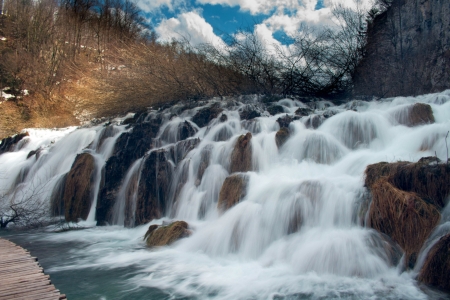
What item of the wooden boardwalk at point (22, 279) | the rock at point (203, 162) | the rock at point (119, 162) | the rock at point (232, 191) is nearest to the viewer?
the wooden boardwalk at point (22, 279)

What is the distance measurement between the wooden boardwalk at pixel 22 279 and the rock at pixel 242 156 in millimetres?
5325

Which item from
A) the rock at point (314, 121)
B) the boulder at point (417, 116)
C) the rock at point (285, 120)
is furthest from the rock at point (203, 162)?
the boulder at point (417, 116)

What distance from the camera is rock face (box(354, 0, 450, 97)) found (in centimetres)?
1348

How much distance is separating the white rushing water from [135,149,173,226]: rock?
247 millimetres

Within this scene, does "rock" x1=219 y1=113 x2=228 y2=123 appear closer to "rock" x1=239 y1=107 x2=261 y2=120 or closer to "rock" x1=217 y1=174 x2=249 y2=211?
"rock" x1=239 y1=107 x2=261 y2=120

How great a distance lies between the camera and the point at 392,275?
5.20 m

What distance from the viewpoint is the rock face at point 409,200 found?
17.4 feet

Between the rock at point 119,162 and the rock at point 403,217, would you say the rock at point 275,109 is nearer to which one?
the rock at point 119,162

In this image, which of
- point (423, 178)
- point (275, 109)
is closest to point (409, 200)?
point (423, 178)

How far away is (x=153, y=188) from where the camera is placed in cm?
1041

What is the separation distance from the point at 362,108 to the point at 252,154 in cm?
551

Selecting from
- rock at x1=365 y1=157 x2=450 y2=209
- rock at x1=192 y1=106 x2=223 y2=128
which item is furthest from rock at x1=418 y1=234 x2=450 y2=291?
rock at x1=192 y1=106 x2=223 y2=128

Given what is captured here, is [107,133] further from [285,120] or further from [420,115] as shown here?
[420,115]

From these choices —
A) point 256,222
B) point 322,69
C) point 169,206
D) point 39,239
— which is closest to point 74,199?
point 39,239
